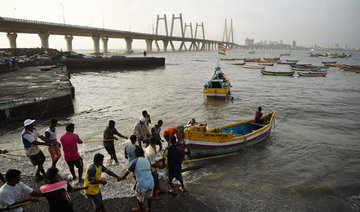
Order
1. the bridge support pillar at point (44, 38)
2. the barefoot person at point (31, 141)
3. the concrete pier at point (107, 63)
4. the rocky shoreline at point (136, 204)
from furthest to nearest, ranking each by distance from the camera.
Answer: the bridge support pillar at point (44, 38), the concrete pier at point (107, 63), the barefoot person at point (31, 141), the rocky shoreline at point (136, 204)

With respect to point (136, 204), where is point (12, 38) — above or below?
above

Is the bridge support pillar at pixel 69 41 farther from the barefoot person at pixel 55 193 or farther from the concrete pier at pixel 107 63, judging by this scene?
the barefoot person at pixel 55 193

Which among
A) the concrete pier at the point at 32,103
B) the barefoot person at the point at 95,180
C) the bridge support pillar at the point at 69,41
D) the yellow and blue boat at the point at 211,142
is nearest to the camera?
the barefoot person at the point at 95,180

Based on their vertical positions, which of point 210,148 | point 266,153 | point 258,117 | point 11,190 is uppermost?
point 11,190

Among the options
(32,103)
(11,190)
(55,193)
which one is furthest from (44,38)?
(55,193)

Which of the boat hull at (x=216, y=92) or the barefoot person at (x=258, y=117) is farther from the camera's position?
the boat hull at (x=216, y=92)

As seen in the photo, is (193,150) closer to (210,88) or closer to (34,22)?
(210,88)

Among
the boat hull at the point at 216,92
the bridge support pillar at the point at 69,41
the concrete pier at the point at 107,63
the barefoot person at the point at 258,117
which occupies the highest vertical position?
the bridge support pillar at the point at 69,41

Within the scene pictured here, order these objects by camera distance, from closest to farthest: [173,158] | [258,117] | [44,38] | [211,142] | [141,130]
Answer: [173,158] < [141,130] < [211,142] < [258,117] < [44,38]

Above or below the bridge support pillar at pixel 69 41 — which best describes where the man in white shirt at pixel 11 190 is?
below

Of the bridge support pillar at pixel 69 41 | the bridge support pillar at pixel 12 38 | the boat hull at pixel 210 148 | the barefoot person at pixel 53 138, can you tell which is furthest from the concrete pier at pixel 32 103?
the bridge support pillar at pixel 69 41

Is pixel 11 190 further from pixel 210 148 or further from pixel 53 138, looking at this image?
pixel 210 148

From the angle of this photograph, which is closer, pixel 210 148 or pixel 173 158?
pixel 173 158

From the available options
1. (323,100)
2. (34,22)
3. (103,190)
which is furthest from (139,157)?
(34,22)
